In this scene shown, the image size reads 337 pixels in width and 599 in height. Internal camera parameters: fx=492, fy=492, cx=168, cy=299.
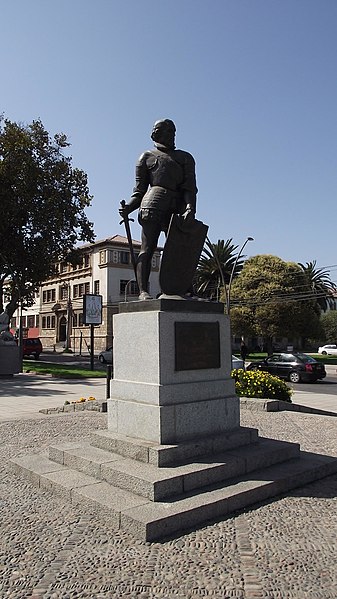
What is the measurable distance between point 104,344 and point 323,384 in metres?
33.0

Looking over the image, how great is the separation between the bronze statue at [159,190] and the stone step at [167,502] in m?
2.42

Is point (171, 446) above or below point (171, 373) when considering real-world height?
below

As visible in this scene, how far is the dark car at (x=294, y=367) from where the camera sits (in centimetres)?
2305

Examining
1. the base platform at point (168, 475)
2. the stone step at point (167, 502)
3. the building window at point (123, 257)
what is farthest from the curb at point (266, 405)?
the building window at point (123, 257)

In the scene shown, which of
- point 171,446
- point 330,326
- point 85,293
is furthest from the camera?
point 330,326

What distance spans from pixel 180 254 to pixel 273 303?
123 feet

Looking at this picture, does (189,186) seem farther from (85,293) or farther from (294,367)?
(85,293)

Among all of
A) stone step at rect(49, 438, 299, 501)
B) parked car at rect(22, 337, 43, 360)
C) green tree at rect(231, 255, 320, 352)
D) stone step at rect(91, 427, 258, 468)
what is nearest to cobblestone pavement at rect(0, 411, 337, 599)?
stone step at rect(49, 438, 299, 501)

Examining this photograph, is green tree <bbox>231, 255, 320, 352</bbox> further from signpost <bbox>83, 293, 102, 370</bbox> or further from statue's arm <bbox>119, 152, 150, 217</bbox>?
statue's arm <bbox>119, 152, 150, 217</bbox>

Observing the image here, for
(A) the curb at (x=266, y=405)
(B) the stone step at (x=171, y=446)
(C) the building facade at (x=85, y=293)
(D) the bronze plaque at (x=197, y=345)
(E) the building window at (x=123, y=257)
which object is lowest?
(A) the curb at (x=266, y=405)

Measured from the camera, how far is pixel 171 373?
5.57 metres

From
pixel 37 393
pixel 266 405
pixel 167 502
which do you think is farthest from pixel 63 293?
pixel 167 502

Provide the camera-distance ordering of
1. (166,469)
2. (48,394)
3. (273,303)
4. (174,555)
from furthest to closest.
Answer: (273,303) → (48,394) → (166,469) → (174,555)

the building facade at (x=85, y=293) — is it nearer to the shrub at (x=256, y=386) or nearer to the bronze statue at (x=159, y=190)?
the shrub at (x=256, y=386)
